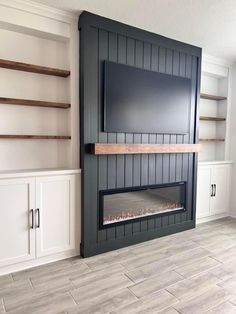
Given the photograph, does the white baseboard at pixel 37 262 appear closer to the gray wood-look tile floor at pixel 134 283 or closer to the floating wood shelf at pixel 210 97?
the gray wood-look tile floor at pixel 134 283

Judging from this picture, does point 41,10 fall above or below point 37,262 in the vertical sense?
above

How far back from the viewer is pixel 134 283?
7.09ft

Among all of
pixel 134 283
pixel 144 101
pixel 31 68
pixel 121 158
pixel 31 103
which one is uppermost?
pixel 31 68

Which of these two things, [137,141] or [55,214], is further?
[137,141]

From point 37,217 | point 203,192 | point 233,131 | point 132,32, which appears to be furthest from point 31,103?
point 233,131

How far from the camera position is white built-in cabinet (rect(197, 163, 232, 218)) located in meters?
3.77

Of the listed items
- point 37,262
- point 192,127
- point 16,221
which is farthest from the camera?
point 192,127

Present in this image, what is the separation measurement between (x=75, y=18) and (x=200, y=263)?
10.0ft

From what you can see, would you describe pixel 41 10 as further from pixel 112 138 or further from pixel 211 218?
pixel 211 218

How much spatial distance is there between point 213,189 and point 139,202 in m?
1.58

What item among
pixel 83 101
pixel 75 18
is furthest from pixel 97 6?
pixel 83 101

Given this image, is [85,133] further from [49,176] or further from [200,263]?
[200,263]

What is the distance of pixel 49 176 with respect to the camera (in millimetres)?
2459

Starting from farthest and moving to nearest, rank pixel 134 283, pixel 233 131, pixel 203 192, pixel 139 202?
pixel 233 131 < pixel 203 192 < pixel 139 202 < pixel 134 283
